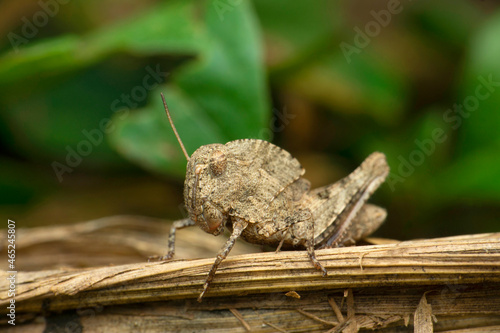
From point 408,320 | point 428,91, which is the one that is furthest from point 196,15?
point 408,320

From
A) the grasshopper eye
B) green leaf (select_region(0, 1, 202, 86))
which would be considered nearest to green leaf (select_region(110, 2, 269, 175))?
green leaf (select_region(0, 1, 202, 86))

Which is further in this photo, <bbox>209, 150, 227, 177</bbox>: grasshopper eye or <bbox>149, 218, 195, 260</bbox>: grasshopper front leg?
<bbox>149, 218, 195, 260</bbox>: grasshopper front leg

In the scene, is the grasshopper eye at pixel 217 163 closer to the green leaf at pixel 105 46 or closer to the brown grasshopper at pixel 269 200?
the brown grasshopper at pixel 269 200

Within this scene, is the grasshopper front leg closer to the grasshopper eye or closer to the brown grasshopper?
the brown grasshopper

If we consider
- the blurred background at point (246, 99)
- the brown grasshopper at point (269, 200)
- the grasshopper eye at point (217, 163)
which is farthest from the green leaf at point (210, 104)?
the grasshopper eye at point (217, 163)

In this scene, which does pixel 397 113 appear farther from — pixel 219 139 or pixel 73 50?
pixel 73 50

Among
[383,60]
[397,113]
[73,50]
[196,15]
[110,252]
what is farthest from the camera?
[383,60]
